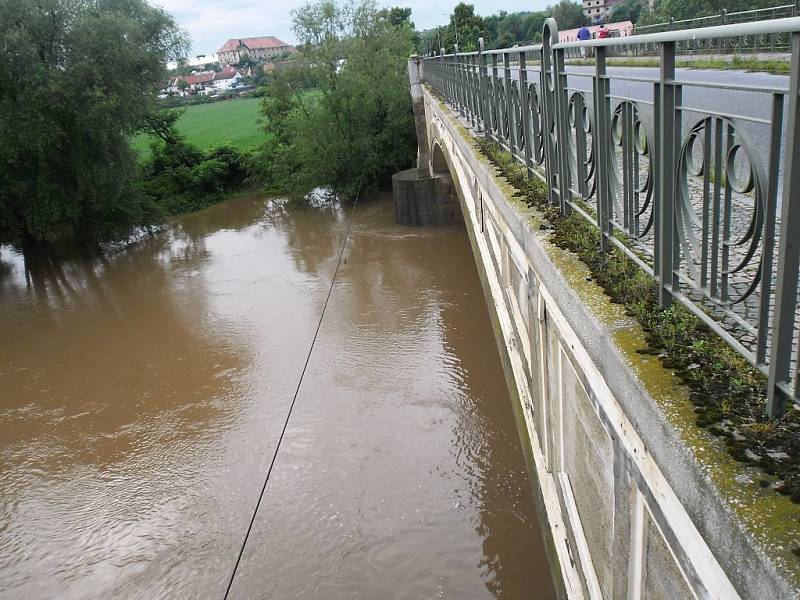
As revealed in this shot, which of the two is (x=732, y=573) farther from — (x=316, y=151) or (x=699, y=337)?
(x=316, y=151)

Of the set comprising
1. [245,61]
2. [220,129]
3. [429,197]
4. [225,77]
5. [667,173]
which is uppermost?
[245,61]

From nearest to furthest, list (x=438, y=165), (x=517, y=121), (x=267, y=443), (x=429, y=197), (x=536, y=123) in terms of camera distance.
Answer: (x=536, y=123) → (x=517, y=121) → (x=267, y=443) → (x=429, y=197) → (x=438, y=165)

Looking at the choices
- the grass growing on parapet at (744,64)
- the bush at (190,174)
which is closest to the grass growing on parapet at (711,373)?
the grass growing on parapet at (744,64)

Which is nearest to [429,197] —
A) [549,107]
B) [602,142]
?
[549,107]

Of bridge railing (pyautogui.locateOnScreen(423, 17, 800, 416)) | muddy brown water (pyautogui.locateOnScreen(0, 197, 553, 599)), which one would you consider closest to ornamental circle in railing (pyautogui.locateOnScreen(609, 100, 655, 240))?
bridge railing (pyautogui.locateOnScreen(423, 17, 800, 416))

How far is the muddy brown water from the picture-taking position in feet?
25.6

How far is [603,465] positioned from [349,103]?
992 inches

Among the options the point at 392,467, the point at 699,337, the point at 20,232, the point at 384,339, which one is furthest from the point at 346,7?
the point at 699,337

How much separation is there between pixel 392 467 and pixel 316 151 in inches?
782

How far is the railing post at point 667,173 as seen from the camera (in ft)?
8.52

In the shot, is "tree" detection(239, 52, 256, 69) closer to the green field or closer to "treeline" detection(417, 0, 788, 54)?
"treeline" detection(417, 0, 788, 54)

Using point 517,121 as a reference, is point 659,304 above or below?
below

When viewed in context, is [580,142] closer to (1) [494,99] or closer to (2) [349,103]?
(1) [494,99]

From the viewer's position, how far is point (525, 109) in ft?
18.9
